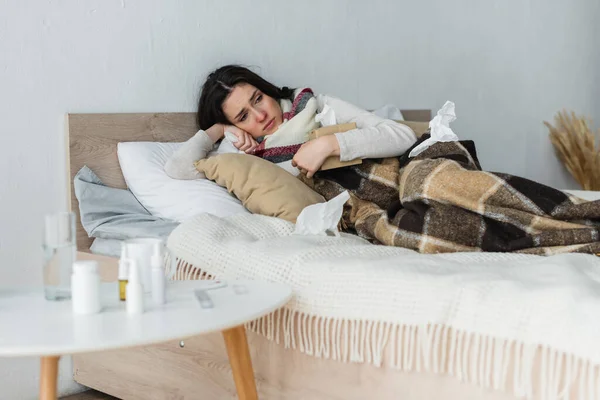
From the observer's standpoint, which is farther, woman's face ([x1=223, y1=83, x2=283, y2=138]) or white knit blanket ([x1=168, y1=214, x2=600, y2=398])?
woman's face ([x1=223, y1=83, x2=283, y2=138])

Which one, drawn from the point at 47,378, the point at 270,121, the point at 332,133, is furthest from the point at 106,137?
the point at 47,378

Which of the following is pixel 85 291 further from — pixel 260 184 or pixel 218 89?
pixel 218 89

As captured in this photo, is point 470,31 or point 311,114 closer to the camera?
point 311,114

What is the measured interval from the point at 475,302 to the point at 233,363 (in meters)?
0.45

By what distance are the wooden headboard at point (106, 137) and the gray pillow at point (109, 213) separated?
1.1 inches

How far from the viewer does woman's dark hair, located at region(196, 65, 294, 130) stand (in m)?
2.25

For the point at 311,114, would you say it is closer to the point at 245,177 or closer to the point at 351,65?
the point at 245,177

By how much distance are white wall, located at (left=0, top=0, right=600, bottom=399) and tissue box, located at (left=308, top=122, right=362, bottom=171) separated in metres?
0.40

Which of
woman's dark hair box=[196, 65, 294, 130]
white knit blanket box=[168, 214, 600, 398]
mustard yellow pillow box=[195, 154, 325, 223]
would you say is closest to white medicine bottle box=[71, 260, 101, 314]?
white knit blanket box=[168, 214, 600, 398]

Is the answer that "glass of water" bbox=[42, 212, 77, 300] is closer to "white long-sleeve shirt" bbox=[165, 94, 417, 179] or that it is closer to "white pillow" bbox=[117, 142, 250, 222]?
"white pillow" bbox=[117, 142, 250, 222]

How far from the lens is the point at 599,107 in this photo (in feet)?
13.9

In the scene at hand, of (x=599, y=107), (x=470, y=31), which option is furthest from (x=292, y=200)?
(x=599, y=107)

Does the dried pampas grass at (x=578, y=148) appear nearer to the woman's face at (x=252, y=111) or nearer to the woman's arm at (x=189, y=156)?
the woman's face at (x=252, y=111)

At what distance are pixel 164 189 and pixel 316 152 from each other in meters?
0.40
